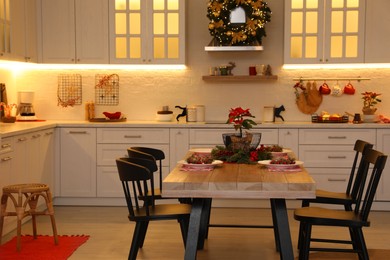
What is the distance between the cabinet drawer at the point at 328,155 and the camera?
6.42m

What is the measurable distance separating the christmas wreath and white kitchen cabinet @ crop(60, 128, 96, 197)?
1730 mm

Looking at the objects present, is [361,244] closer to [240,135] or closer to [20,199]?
[240,135]

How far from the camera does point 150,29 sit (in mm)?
6781

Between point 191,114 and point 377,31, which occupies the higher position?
point 377,31

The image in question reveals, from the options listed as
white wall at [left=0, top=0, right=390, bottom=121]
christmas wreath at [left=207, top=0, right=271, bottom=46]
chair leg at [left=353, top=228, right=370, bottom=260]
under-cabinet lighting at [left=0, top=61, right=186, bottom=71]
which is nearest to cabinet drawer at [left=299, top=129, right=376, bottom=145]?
white wall at [left=0, top=0, right=390, bottom=121]

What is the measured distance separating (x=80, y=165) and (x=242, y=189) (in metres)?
3.51

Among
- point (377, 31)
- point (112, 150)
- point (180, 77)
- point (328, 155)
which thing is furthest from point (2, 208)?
point (377, 31)

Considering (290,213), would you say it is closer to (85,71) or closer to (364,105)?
(364,105)

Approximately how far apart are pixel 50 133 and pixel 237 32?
220cm

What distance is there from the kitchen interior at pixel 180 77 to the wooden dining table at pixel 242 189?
273cm

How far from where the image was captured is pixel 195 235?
11.7 ft

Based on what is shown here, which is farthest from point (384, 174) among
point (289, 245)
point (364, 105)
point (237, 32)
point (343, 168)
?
point (289, 245)

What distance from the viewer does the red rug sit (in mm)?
4637

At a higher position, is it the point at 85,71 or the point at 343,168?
the point at 85,71
